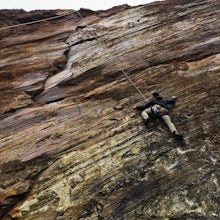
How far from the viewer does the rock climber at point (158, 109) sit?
609 inches

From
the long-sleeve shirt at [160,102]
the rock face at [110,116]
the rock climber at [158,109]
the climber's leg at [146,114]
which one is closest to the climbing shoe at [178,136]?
the rock climber at [158,109]

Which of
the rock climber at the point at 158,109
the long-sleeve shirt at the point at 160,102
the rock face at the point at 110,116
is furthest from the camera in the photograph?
the long-sleeve shirt at the point at 160,102

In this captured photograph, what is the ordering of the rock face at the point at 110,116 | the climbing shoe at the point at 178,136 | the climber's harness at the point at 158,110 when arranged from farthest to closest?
1. the climber's harness at the point at 158,110
2. the climbing shoe at the point at 178,136
3. the rock face at the point at 110,116

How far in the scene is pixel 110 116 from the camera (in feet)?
55.3

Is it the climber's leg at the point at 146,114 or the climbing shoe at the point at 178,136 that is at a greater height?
the climber's leg at the point at 146,114

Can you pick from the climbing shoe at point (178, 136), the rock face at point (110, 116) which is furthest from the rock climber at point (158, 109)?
the rock face at point (110, 116)

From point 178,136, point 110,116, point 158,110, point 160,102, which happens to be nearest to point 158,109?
point 158,110

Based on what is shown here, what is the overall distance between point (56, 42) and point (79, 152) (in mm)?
10569

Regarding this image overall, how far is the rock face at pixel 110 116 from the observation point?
1323 centimetres

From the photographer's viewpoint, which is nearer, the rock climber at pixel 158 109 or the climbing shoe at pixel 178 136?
the climbing shoe at pixel 178 136

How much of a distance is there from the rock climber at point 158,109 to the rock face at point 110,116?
0.32 metres

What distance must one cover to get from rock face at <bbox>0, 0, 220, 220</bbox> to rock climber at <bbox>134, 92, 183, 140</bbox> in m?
0.32

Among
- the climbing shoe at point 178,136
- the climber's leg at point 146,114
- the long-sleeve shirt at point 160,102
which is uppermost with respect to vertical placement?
the long-sleeve shirt at point 160,102

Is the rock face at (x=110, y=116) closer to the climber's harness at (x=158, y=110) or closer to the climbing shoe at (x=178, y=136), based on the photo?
the climbing shoe at (x=178, y=136)
